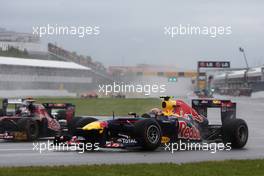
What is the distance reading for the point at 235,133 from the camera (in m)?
16.9

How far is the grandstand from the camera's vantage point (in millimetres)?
56603

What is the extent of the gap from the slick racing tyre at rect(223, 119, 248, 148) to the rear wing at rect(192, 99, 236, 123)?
99cm

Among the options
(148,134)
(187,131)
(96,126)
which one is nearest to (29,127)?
(96,126)

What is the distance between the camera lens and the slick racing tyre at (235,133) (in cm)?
1694

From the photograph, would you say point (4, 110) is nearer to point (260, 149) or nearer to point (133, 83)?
point (260, 149)

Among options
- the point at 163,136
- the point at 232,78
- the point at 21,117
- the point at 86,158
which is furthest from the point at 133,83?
the point at 232,78

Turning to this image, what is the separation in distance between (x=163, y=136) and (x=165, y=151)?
1.17 ft

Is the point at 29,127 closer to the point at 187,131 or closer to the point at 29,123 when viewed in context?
the point at 29,123

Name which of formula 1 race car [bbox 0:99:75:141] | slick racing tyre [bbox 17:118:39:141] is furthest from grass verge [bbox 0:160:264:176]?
formula 1 race car [bbox 0:99:75:141]

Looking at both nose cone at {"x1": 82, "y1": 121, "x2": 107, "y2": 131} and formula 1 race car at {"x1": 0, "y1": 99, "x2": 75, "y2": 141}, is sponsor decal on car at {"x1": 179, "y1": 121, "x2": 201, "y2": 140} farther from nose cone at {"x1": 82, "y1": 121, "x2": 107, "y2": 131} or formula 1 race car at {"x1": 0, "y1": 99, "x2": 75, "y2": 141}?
formula 1 race car at {"x1": 0, "y1": 99, "x2": 75, "y2": 141}

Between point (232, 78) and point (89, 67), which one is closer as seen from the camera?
point (89, 67)

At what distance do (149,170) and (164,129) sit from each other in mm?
4521

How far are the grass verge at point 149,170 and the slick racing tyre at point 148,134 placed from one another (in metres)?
2.76

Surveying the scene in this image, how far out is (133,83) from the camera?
35625 millimetres
